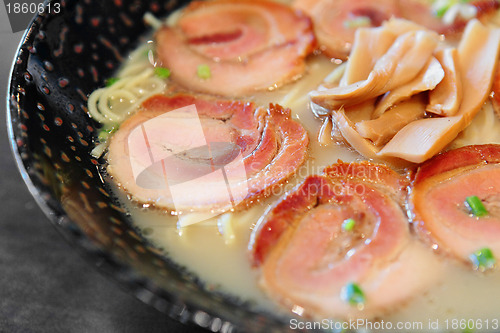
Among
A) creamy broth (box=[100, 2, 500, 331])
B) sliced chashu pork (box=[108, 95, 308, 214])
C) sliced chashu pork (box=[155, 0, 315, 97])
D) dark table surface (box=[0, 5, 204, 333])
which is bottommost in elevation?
dark table surface (box=[0, 5, 204, 333])

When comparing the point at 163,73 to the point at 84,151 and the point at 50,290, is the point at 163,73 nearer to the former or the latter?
the point at 84,151

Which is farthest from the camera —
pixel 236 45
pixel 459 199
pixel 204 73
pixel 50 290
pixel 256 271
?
pixel 236 45

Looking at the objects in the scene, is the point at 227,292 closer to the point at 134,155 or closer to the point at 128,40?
the point at 134,155

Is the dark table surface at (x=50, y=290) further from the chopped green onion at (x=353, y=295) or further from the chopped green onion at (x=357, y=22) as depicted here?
the chopped green onion at (x=357, y=22)

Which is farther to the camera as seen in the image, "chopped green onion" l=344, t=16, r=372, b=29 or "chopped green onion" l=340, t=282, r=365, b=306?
"chopped green onion" l=344, t=16, r=372, b=29

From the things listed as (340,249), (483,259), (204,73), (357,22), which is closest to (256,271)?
(340,249)

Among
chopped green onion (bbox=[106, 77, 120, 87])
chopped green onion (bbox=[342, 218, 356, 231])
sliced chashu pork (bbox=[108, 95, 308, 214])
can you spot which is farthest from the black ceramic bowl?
chopped green onion (bbox=[342, 218, 356, 231])

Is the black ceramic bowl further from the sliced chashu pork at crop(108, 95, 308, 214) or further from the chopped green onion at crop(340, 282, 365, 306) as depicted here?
the chopped green onion at crop(340, 282, 365, 306)
